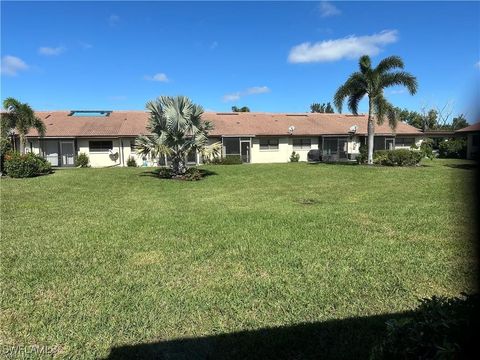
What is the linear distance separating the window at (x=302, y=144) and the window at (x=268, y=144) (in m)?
1.80

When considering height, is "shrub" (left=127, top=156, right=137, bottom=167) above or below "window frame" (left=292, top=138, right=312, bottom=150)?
below

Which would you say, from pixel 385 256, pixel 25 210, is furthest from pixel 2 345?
pixel 25 210

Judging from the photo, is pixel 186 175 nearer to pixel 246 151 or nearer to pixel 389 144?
pixel 246 151

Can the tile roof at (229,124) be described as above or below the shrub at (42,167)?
above

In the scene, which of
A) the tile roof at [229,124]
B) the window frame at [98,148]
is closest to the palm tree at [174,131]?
the tile roof at [229,124]

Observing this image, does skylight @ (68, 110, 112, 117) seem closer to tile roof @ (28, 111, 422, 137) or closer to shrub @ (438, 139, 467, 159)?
tile roof @ (28, 111, 422, 137)

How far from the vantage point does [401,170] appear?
72.1ft

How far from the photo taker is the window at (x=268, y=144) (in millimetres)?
34281

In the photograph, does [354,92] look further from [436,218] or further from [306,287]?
[306,287]

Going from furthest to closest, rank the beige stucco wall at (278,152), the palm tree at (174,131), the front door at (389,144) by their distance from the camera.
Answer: the front door at (389,144) → the beige stucco wall at (278,152) → the palm tree at (174,131)

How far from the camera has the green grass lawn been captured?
3904mm

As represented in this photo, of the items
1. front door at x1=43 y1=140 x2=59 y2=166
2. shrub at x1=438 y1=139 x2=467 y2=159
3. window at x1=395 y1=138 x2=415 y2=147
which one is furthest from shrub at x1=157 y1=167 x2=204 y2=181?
shrub at x1=438 y1=139 x2=467 y2=159

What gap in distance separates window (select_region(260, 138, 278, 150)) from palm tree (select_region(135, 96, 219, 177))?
45.8 ft

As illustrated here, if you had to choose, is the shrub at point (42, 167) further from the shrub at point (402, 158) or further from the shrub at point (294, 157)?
the shrub at point (402, 158)
